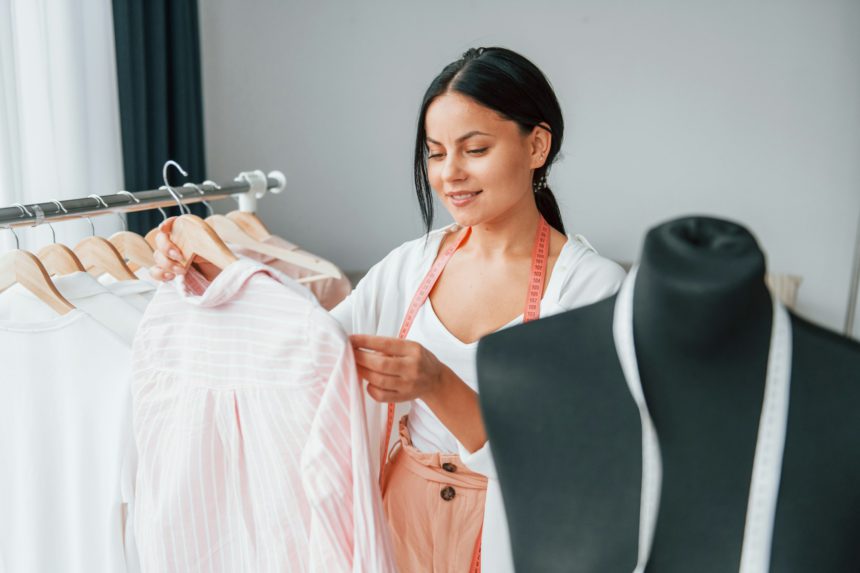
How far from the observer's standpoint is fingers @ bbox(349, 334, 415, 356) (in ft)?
2.66

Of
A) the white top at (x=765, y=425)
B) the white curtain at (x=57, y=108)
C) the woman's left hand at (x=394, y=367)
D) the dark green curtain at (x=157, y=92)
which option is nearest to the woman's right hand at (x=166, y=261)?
the woman's left hand at (x=394, y=367)

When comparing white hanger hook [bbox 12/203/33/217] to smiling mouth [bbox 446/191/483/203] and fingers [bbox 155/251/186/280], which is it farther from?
smiling mouth [bbox 446/191/483/203]

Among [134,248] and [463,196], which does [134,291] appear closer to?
[134,248]

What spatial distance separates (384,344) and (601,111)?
2.28 metres

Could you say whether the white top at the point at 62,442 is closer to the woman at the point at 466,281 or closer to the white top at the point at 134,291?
the white top at the point at 134,291

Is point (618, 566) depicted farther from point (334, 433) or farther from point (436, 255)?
point (436, 255)

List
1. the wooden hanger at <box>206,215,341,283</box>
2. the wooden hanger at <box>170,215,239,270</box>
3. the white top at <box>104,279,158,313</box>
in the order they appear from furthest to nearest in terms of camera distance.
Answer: the wooden hanger at <box>206,215,341,283</box> → the white top at <box>104,279,158,313</box> → the wooden hanger at <box>170,215,239,270</box>

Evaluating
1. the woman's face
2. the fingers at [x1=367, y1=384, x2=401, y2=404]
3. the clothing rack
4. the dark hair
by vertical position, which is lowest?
the fingers at [x1=367, y1=384, x2=401, y2=404]

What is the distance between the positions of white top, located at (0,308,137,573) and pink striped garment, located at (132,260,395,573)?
128 millimetres

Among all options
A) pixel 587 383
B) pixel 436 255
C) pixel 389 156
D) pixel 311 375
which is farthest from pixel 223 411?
pixel 389 156

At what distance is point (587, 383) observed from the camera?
602 millimetres

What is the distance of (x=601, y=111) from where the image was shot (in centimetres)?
284

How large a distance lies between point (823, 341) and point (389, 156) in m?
2.61

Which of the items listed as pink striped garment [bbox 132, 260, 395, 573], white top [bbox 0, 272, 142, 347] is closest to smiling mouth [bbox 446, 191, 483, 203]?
pink striped garment [bbox 132, 260, 395, 573]
